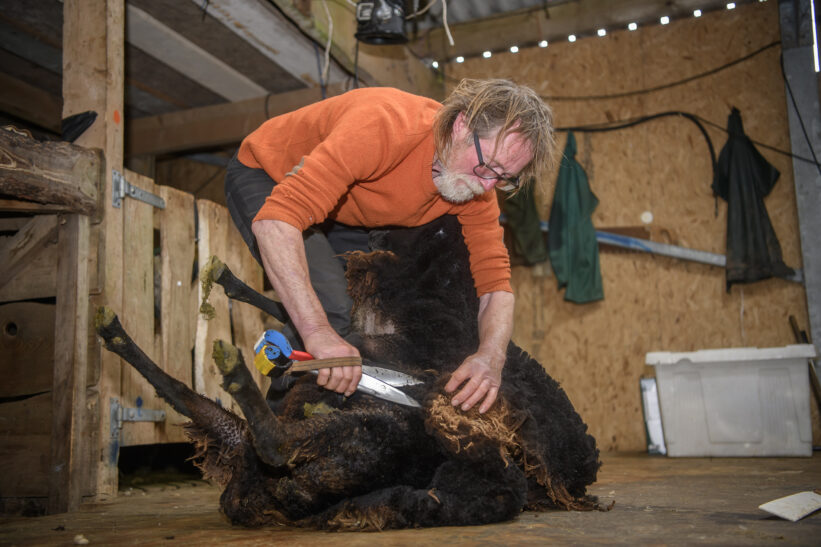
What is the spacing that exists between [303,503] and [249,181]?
103 centimetres

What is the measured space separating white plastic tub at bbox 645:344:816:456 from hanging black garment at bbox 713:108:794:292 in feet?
2.85

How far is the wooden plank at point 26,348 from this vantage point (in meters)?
2.61

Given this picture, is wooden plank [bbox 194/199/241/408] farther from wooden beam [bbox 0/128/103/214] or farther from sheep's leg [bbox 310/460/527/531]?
sheep's leg [bbox 310/460/527/531]

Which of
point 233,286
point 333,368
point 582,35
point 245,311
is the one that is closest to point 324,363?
point 333,368

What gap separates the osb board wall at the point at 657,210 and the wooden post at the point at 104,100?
343 centimetres

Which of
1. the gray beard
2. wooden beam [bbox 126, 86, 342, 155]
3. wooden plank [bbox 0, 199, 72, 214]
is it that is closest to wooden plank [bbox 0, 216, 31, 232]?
wooden plank [bbox 0, 199, 72, 214]

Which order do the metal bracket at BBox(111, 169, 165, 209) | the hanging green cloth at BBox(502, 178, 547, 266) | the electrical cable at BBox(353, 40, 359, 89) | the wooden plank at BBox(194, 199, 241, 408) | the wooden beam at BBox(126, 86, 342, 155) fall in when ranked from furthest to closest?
the hanging green cloth at BBox(502, 178, 547, 266) → the wooden beam at BBox(126, 86, 342, 155) → the electrical cable at BBox(353, 40, 359, 89) → the wooden plank at BBox(194, 199, 241, 408) → the metal bracket at BBox(111, 169, 165, 209)

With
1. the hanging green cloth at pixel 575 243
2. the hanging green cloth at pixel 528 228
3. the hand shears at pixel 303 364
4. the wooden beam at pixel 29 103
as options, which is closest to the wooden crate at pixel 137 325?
the hand shears at pixel 303 364

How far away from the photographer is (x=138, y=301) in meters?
2.96

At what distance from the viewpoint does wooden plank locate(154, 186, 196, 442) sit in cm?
316

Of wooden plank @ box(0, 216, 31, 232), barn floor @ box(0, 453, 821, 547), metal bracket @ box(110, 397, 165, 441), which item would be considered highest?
wooden plank @ box(0, 216, 31, 232)

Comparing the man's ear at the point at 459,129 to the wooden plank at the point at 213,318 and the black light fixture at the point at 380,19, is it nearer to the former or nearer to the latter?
the wooden plank at the point at 213,318

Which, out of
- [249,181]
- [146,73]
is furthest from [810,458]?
[146,73]

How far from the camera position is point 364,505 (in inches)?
62.6
